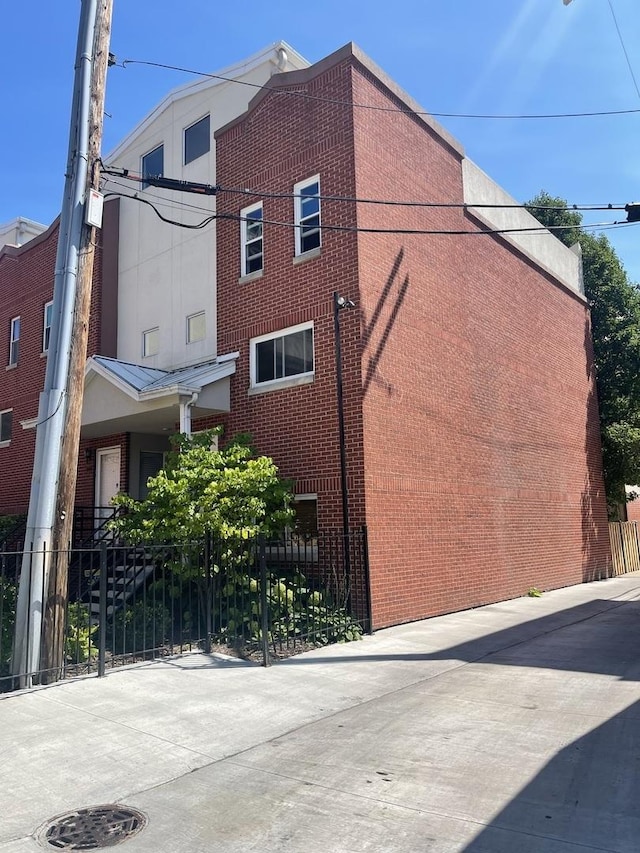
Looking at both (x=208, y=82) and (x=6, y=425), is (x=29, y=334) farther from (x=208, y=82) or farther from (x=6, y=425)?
(x=208, y=82)

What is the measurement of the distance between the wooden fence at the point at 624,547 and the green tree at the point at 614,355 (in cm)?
118

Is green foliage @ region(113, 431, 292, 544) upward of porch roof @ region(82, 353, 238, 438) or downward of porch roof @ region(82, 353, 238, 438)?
downward

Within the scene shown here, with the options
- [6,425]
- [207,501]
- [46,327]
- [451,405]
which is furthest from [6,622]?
[6,425]

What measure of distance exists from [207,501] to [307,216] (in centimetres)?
603

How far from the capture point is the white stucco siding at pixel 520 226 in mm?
16128

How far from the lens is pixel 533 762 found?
5.05 meters

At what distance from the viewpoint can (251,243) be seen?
1402 centimetres

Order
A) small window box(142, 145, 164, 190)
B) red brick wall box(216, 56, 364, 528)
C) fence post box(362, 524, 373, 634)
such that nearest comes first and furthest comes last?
1. fence post box(362, 524, 373, 634)
2. red brick wall box(216, 56, 364, 528)
3. small window box(142, 145, 164, 190)

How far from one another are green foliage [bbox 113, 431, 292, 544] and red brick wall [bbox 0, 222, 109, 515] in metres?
7.21

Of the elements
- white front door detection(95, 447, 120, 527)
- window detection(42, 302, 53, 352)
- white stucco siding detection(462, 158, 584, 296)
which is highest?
white stucco siding detection(462, 158, 584, 296)

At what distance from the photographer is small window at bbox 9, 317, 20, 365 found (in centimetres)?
1989

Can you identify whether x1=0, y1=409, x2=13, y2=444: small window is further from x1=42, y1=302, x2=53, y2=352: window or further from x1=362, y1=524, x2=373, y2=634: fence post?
x1=362, y1=524, x2=373, y2=634: fence post

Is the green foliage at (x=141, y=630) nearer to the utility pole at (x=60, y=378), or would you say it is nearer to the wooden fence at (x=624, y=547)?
the utility pole at (x=60, y=378)

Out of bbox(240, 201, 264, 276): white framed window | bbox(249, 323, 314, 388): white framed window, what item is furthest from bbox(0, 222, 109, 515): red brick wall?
bbox(249, 323, 314, 388): white framed window
